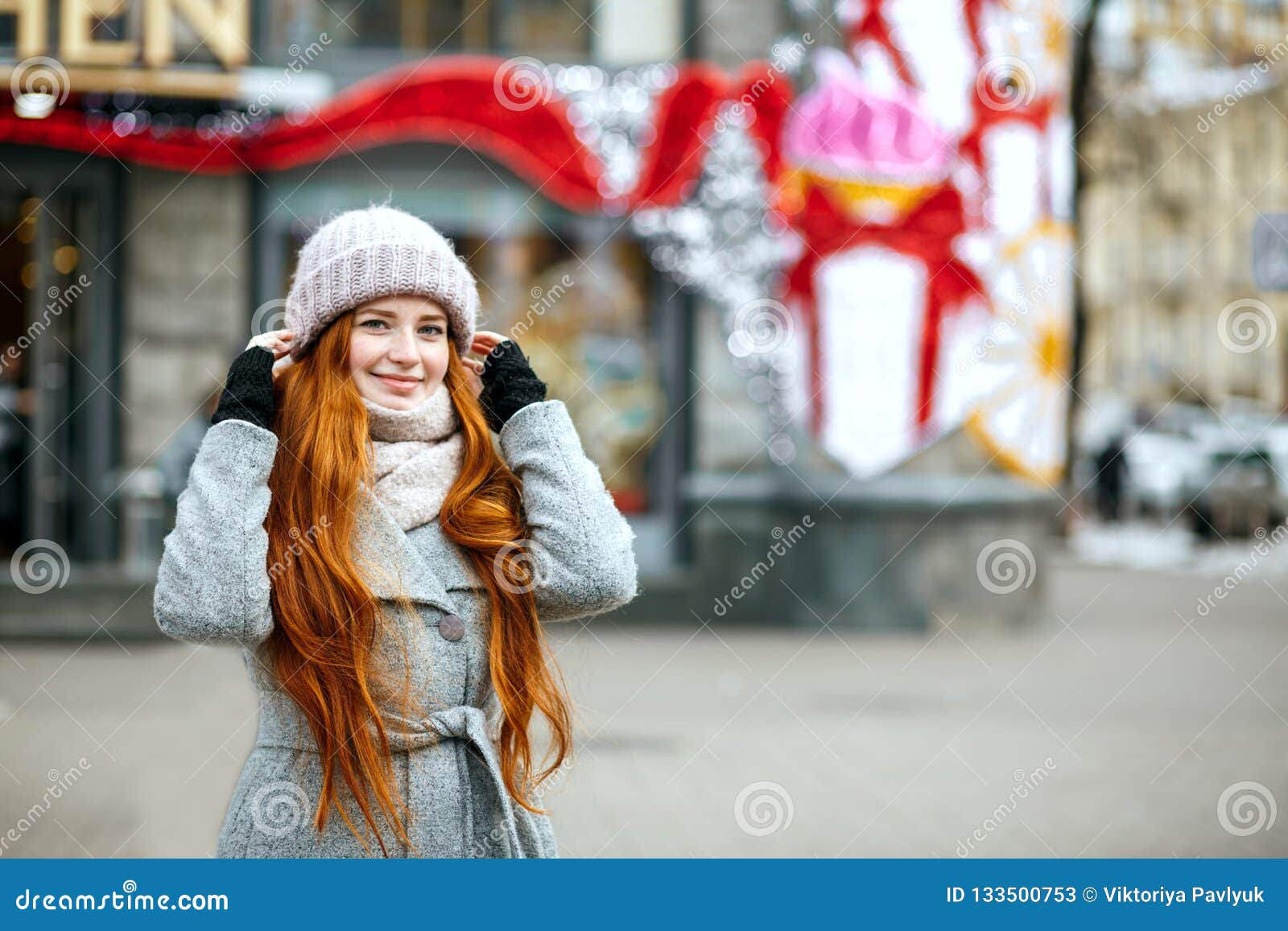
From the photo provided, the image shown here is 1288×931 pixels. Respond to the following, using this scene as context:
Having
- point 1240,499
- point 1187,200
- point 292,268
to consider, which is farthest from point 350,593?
point 1187,200

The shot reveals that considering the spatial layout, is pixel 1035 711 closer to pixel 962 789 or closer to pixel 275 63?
pixel 962 789

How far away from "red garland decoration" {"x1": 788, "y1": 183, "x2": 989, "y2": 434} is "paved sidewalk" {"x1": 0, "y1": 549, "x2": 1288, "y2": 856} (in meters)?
1.92

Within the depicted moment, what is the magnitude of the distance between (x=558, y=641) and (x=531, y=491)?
6749 mm

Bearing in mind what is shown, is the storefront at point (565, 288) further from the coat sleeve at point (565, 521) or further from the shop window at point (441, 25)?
the coat sleeve at point (565, 521)

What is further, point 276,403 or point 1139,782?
point 1139,782

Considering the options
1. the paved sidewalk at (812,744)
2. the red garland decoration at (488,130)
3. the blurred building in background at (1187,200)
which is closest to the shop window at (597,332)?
the red garland decoration at (488,130)

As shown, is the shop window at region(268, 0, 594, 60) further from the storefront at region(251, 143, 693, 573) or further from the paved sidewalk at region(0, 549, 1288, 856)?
the paved sidewalk at region(0, 549, 1288, 856)

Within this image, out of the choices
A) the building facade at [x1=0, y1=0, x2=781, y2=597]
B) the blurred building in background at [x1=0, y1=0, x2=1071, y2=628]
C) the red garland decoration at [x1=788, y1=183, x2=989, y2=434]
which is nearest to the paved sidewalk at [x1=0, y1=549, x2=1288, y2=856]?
Result: the blurred building in background at [x1=0, y1=0, x2=1071, y2=628]

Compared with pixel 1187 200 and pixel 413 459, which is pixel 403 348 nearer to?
pixel 413 459

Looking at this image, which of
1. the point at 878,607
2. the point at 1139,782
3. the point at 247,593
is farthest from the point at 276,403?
the point at 878,607

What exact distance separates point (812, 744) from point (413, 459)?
216 inches

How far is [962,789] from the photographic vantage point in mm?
6836

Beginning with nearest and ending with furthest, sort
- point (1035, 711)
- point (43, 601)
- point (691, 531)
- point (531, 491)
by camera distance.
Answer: point (531, 491)
point (1035, 711)
point (43, 601)
point (691, 531)

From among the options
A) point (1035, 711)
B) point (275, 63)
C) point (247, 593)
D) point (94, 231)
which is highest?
point (275, 63)
